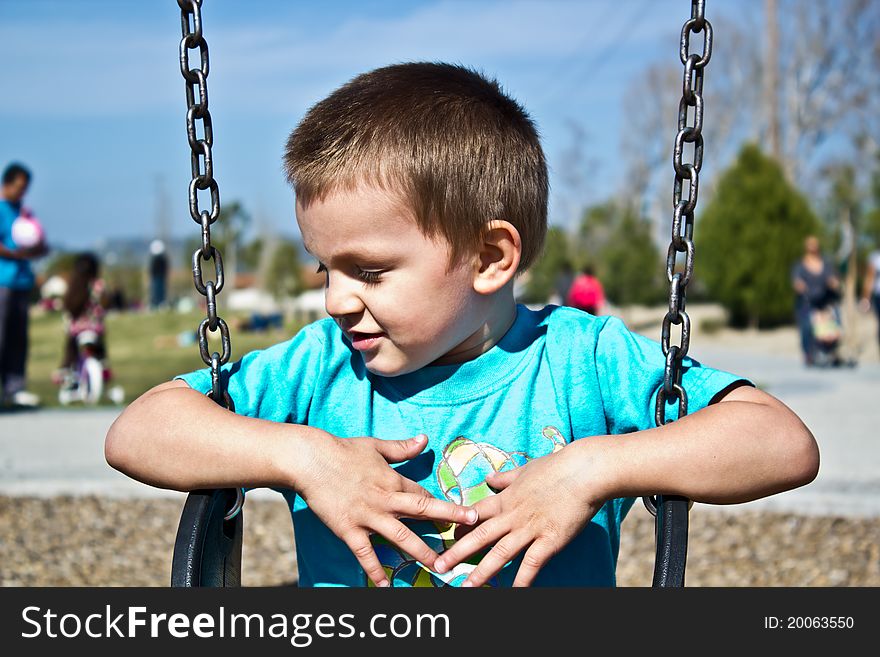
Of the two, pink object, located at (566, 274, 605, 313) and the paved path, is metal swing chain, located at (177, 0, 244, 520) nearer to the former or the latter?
the paved path

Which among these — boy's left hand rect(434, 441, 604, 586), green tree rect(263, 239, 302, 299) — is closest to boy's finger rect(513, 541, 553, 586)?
boy's left hand rect(434, 441, 604, 586)

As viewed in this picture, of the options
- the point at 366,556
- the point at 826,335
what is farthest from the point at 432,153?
the point at 826,335

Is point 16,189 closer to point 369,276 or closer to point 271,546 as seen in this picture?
point 271,546

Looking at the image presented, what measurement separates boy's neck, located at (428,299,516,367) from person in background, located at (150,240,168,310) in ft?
111

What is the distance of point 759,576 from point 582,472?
2773mm

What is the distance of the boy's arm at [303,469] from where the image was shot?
1.52m

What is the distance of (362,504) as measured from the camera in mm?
1518

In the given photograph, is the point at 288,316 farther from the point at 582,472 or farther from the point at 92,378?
the point at 582,472

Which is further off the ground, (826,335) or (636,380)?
(636,380)

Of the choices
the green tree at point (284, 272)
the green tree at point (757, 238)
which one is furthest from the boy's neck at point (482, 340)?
the green tree at point (284, 272)

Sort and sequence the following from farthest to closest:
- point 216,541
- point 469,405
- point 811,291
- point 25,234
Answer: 1. point 811,291
2. point 25,234
3. point 469,405
4. point 216,541

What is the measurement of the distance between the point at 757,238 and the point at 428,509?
18977 mm

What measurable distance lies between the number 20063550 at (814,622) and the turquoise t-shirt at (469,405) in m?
0.32

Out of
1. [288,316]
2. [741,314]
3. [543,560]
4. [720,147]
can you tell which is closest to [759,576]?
[543,560]
